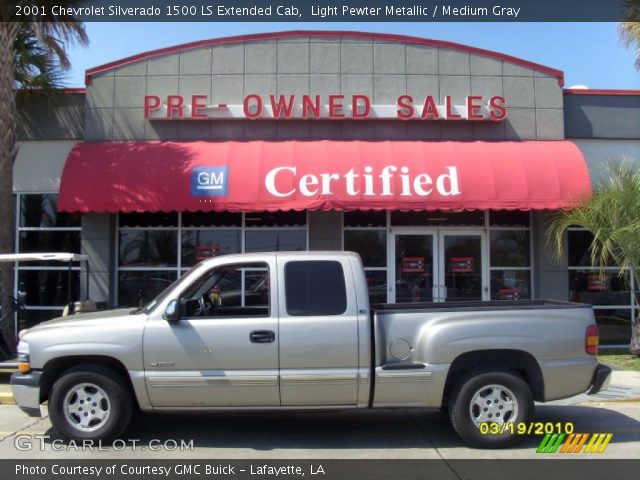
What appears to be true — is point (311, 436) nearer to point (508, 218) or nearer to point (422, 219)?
point (422, 219)

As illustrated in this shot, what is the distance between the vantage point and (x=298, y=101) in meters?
13.2

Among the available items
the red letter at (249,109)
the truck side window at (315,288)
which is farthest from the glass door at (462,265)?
the truck side window at (315,288)

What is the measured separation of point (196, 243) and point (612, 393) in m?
8.39

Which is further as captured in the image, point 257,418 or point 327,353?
point 257,418

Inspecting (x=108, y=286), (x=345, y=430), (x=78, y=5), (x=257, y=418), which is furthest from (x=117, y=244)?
(x=345, y=430)

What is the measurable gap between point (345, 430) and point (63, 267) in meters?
8.53

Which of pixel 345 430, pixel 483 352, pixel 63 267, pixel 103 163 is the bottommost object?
pixel 345 430

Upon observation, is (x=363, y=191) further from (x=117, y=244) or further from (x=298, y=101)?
(x=117, y=244)

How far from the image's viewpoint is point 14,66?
12.1 meters

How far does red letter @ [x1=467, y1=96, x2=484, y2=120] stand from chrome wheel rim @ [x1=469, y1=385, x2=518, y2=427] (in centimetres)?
813

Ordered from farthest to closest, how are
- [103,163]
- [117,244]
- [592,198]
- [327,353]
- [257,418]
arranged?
[117,244], [103,163], [592,198], [257,418], [327,353]

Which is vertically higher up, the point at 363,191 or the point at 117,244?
the point at 363,191

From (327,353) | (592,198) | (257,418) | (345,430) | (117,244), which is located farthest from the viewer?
(117,244)

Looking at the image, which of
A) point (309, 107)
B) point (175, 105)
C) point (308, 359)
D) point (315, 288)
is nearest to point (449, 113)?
point (309, 107)
